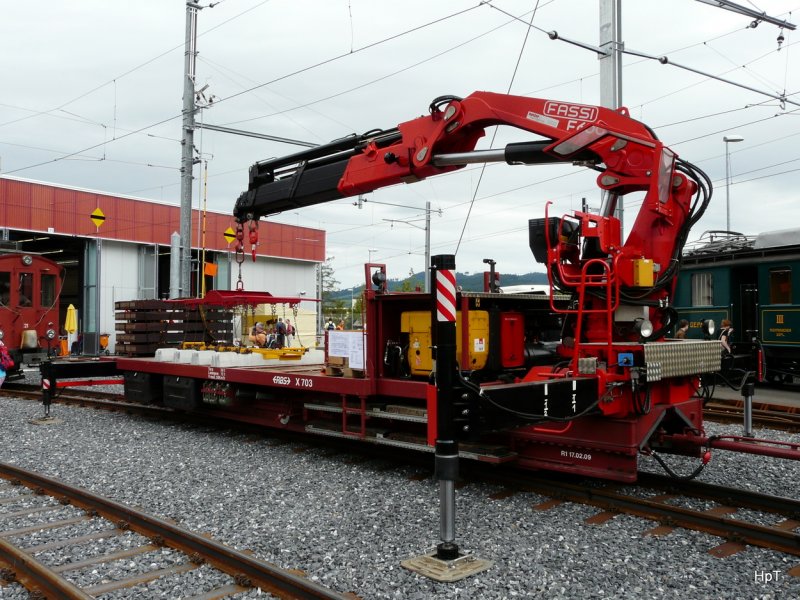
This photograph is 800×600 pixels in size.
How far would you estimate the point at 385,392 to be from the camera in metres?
7.39

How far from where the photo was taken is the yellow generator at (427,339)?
23.1 feet

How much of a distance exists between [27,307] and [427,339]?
1337 cm

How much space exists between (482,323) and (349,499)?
2181 mm

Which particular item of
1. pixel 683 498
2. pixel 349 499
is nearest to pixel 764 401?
pixel 683 498

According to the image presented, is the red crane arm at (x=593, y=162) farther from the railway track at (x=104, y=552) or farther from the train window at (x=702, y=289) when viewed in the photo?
the train window at (x=702, y=289)

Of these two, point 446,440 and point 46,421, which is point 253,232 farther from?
point 446,440

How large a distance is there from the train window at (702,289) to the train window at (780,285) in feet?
5.08

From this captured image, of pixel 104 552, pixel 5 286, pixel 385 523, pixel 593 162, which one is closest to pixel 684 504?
pixel 385 523

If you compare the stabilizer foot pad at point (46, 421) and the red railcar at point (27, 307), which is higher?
the red railcar at point (27, 307)

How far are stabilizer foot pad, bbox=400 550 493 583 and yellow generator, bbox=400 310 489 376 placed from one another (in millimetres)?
2461

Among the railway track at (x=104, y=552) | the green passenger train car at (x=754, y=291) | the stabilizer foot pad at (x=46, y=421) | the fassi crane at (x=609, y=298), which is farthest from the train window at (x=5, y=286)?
the green passenger train car at (x=754, y=291)

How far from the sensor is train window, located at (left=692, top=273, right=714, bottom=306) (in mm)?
17469

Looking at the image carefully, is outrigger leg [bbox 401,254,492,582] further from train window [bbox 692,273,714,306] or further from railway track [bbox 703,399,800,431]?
train window [bbox 692,273,714,306]

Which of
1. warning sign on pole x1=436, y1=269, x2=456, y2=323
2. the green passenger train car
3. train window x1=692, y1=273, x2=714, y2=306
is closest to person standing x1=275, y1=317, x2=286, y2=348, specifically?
warning sign on pole x1=436, y1=269, x2=456, y2=323
